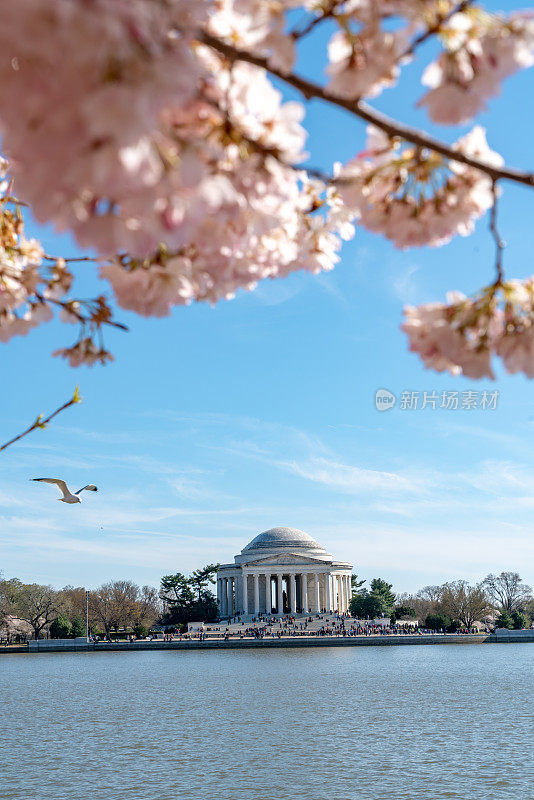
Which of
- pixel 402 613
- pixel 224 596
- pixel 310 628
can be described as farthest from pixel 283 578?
pixel 310 628

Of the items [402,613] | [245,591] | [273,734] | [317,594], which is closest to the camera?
[273,734]

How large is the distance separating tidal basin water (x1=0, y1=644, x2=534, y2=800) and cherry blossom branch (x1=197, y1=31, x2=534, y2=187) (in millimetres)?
20107

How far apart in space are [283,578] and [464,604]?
87.7 ft

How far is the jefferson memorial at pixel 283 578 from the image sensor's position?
11381 cm

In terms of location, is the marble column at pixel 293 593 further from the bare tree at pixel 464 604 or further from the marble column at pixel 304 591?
the bare tree at pixel 464 604

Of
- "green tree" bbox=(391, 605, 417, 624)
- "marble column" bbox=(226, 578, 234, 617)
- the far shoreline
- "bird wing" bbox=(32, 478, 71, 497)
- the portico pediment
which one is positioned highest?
the portico pediment

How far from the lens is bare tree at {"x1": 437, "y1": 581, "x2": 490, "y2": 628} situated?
10831 centimetres

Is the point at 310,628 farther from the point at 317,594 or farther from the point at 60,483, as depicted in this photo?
the point at 60,483

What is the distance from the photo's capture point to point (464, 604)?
358ft

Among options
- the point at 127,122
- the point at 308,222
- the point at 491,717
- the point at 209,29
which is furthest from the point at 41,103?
the point at 491,717

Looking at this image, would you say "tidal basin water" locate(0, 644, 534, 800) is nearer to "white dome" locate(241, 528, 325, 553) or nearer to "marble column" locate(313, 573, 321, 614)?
"marble column" locate(313, 573, 321, 614)

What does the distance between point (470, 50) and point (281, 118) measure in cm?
65

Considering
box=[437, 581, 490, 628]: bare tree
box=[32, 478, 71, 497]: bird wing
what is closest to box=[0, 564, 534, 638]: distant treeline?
box=[437, 581, 490, 628]: bare tree

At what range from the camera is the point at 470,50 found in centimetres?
258
